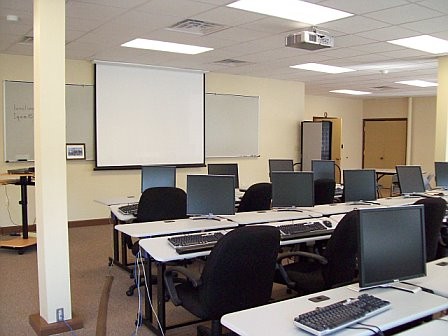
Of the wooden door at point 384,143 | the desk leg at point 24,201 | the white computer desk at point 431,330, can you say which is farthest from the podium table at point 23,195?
the wooden door at point 384,143

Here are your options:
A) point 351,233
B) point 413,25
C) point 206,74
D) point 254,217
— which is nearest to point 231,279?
point 351,233

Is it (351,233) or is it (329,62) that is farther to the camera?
(329,62)

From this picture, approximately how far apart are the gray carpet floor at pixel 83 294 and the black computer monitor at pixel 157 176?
100 cm

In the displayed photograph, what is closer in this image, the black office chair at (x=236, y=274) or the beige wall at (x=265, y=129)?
the black office chair at (x=236, y=274)

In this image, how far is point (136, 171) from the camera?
775 centimetres

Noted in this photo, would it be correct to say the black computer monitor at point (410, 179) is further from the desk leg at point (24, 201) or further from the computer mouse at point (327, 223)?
the desk leg at point (24, 201)

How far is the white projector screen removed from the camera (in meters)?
7.33

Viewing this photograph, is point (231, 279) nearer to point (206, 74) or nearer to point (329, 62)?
point (329, 62)

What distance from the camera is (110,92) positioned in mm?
7320

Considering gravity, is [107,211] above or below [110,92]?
→ below

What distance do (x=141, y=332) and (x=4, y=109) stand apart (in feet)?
15.2

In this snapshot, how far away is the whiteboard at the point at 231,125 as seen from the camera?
28.3 feet

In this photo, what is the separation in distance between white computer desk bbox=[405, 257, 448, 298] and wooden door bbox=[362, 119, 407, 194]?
407 inches

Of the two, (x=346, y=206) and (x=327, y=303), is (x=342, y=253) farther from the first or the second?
(x=346, y=206)
